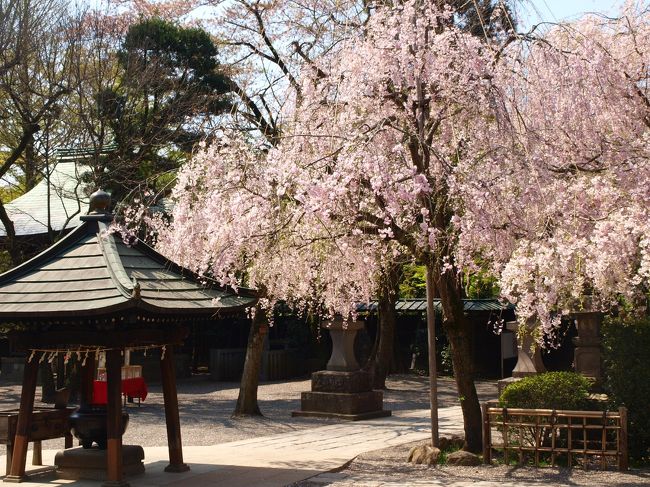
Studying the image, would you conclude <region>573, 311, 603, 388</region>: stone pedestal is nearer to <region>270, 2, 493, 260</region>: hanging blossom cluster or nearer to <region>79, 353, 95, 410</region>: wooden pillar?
<region>270, 2, 493, 260</region>: hanging blossom cluster

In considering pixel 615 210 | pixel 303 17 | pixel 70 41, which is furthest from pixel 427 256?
pixel 70 41

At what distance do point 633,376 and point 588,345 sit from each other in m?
4.56

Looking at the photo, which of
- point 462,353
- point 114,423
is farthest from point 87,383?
point 462,353

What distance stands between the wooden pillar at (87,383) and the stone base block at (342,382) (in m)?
6.44

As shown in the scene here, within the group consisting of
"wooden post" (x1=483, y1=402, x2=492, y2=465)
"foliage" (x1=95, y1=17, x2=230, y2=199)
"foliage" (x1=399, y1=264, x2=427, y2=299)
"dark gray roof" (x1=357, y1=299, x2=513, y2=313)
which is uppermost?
"foliage" (x1=95, y1=17, x2=230, y2=199)

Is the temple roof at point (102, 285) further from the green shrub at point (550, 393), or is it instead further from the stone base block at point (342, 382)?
the stone base block at point (342, 382)

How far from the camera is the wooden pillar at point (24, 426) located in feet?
32.4

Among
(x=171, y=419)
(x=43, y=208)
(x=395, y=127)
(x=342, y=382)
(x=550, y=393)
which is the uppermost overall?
(x=43, y=208)

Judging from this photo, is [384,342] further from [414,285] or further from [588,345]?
[588,345]

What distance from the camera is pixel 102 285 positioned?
9586 millimetres

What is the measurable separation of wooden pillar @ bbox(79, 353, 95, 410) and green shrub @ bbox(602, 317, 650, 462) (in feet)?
22.0

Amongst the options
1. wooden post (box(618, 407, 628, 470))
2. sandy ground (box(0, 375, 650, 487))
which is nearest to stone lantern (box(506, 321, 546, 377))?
sandy ground (box(0, 375, 650, 487))

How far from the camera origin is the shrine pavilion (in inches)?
368

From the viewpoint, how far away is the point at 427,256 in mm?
10609
